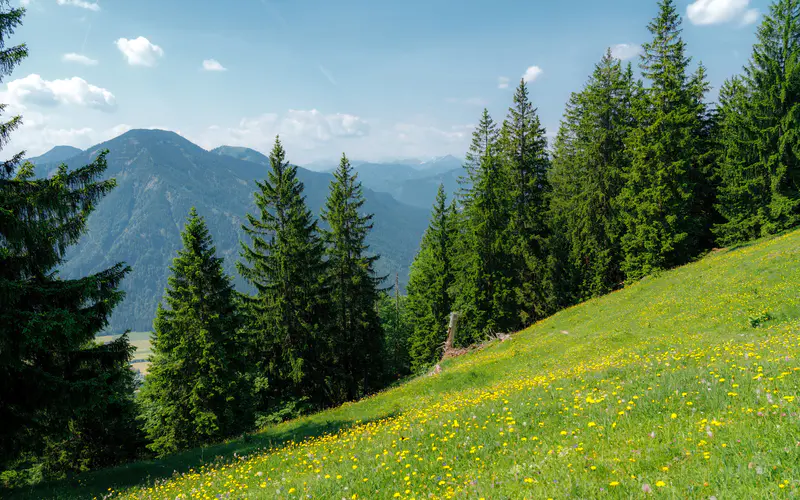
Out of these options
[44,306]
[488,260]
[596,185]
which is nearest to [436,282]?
[488,260]

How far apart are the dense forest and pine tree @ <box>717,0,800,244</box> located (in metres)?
0.11

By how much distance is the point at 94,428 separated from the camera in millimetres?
28656

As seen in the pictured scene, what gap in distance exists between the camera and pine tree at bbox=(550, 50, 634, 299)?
112 feet

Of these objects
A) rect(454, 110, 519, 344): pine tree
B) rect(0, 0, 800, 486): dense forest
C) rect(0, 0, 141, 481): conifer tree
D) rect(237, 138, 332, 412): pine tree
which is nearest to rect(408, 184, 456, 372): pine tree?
rect(0, 0, 800, 486): dense forest

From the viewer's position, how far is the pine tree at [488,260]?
36094mm

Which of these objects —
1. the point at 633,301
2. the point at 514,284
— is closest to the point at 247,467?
the point at 633,301

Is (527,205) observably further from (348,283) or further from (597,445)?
(597,445)

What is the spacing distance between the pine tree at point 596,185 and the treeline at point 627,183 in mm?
124

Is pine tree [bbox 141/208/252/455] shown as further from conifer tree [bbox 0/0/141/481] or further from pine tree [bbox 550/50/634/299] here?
pine tree [bbox 550/50/634/299]

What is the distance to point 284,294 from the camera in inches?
1226

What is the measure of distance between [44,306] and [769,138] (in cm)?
4356

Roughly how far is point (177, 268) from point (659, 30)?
41.6 meters

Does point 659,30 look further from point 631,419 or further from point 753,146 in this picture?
point 631,419

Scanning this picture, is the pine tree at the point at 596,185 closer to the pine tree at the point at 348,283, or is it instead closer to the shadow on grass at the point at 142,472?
the pine tree at the point at 348,283
